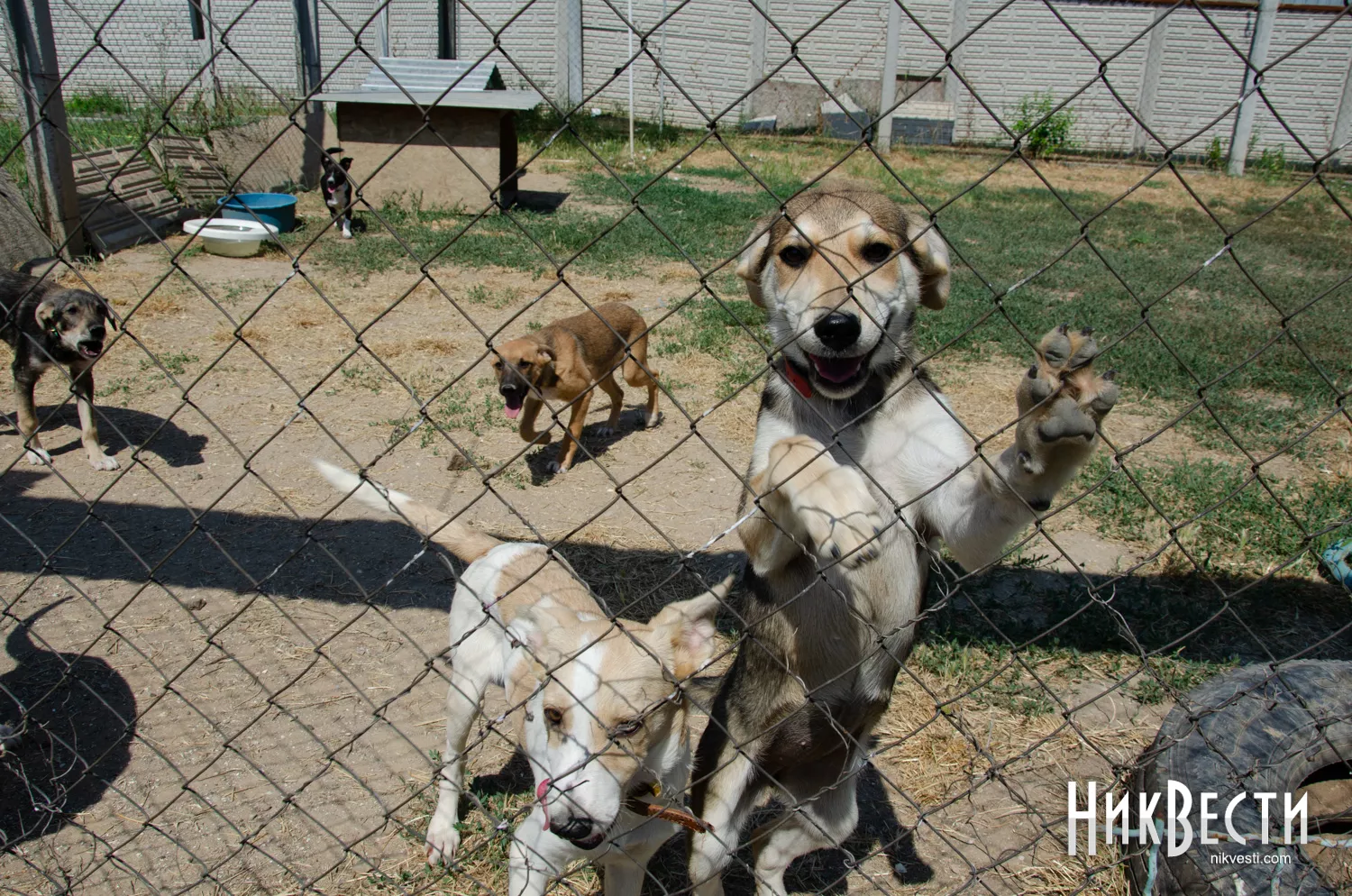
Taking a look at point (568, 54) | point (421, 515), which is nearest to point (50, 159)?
point (421, 515)

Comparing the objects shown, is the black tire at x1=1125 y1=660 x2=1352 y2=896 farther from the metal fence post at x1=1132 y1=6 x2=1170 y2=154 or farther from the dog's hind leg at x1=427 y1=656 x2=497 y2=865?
the metal fence post at x1=1132 y1=6 x2=1170 y2=154

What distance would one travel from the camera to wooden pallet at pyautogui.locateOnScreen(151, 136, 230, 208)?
10.4 metres

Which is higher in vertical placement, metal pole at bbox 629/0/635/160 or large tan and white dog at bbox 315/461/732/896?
large tan and white dog at bbox 315/461/732/896

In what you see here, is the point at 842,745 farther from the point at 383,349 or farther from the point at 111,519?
the point at 383,349

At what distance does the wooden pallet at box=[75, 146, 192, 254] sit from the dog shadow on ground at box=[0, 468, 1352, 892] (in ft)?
16.6

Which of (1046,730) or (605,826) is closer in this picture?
(605,826)

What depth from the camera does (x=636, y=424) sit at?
671 centimetres

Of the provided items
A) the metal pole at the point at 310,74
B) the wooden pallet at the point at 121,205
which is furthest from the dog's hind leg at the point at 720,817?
the metal pole at the point at 310,74

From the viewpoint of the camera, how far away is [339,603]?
4.07 meters

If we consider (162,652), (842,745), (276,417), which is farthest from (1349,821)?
(276,417)

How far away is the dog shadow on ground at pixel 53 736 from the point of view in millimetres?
2797

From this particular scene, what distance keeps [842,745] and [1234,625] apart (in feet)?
7.70

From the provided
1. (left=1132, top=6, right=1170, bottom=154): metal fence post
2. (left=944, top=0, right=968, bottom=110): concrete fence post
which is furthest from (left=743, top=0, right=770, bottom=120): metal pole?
(left=1132, top=6, right=1170, bottom=154): metal fence post

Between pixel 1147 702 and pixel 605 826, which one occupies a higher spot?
pixel 605 826
